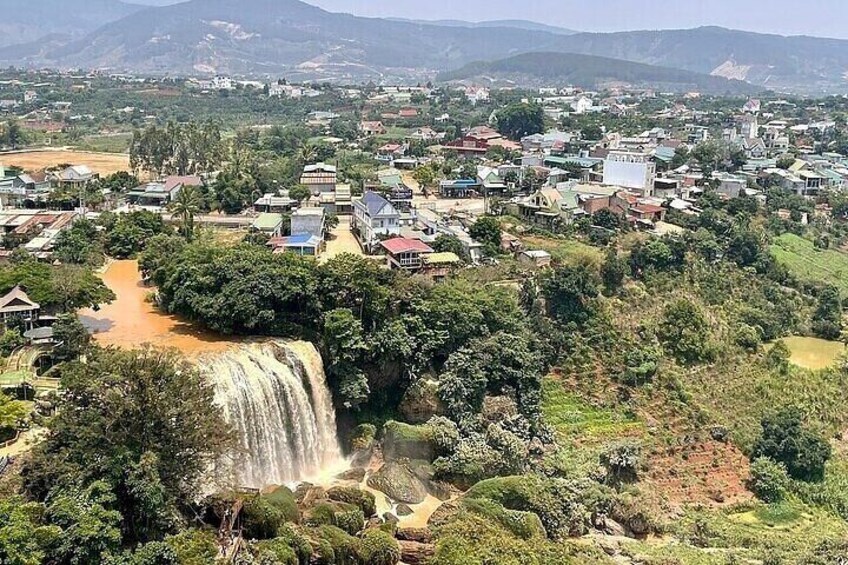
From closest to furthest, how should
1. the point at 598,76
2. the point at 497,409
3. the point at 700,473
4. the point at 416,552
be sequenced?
the point at 416,552 → the point at 497,409 → the point at 700,473 → the point at 598,76

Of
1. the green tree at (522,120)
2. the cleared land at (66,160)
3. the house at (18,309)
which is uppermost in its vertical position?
the green tree at (522,120)

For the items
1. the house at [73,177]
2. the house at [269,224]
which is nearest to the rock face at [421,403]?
the house at [269,224]

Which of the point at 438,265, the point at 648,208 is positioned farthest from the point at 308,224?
the point at 648,208

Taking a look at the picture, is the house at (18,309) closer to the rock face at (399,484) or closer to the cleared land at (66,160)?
the rock face at (399,484)

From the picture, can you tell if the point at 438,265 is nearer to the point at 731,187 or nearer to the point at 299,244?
the point at 299,244

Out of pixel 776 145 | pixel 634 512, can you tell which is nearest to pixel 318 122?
pixel 776 145
